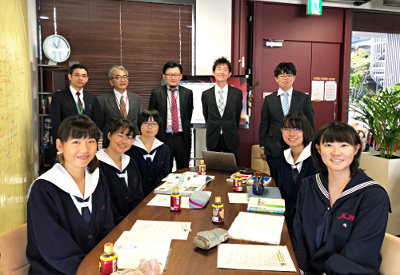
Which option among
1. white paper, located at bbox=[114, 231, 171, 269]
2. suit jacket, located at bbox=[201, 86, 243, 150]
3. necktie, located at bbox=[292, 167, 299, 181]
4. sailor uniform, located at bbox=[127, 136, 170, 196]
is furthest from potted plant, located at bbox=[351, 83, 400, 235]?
white paper, located at bbox=[114, 231, 171, 269]

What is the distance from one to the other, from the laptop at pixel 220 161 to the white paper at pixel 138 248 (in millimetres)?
1404

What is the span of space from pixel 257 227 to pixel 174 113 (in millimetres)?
2414

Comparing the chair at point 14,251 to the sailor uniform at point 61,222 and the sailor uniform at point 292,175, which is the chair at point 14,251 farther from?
the sailor uniform at point 292,175

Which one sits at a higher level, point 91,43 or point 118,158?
point 91,43

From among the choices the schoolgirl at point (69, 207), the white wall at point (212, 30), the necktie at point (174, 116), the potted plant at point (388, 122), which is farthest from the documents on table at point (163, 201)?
the white wall at point (212, 30)

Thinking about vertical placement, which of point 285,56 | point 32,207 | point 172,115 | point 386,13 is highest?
point 386,13

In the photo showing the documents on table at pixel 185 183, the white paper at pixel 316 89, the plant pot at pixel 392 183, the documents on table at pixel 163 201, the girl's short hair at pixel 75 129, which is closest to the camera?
the girl's short hair at pixel 75 129

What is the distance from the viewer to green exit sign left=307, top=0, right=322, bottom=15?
17.4ft

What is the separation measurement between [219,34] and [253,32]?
0.59 meters

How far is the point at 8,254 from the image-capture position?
1393mm

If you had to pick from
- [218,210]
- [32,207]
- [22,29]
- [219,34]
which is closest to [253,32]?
[219,34]

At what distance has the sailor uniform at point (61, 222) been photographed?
145cm

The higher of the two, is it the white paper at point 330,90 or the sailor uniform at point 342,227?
the white paper at point 330,90

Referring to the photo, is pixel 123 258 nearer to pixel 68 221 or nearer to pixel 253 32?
pixel 68 221
